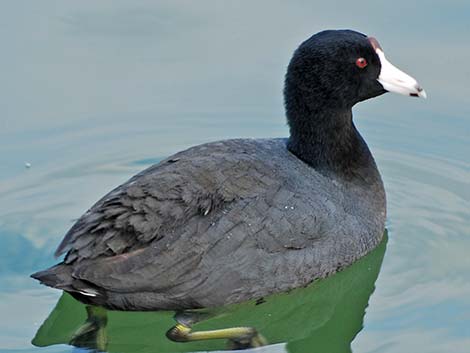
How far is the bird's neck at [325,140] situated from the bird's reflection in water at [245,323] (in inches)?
30.1

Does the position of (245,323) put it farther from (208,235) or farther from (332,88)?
(332,88)

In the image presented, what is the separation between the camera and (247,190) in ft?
23.1

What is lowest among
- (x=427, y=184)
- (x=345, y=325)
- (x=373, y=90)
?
(x=345, y=325)

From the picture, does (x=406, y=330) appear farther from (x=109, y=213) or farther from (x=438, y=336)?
(x=109, y=213)

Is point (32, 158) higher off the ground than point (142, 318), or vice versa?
point (32, 158)

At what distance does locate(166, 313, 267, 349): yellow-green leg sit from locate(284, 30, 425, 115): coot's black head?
5.12 ft

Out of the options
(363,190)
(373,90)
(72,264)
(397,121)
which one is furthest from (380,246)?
(72,264)

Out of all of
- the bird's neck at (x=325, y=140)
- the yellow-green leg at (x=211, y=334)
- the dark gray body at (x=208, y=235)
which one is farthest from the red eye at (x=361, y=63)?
the yellow-green leg at (x=211, y=334)

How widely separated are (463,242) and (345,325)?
106 centimetres

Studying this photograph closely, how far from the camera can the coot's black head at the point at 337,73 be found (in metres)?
7.54

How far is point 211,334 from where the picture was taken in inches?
268

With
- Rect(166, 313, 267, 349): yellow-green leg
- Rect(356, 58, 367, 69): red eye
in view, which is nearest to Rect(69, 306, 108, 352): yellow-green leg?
Rect(166, 313, 267, 349): yellow-green leg

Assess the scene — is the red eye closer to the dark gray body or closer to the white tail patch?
the dark gray body

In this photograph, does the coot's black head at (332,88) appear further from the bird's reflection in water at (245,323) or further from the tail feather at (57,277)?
the tail feather at (57,277)
